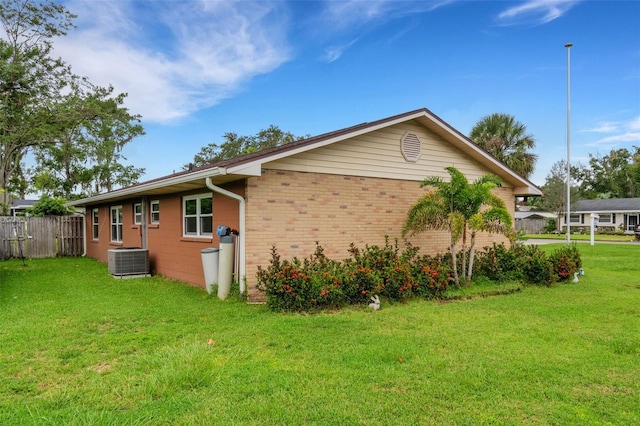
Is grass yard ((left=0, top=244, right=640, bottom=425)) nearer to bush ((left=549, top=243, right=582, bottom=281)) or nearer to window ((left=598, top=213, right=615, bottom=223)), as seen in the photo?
bush ((left=549, top=243, right=582, bottom=281))

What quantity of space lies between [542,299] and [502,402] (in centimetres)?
587

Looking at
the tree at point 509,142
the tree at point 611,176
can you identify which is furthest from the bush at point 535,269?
the tree at point 611,176

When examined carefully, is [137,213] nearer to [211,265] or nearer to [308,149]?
[211,265]

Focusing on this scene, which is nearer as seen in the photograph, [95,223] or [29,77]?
[29,77]

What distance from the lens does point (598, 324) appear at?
6.66 meters

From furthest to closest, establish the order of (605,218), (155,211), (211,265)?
(605,218)
(155,211)
(211,265)

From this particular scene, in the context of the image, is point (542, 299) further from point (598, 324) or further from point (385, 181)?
point (385, 181)

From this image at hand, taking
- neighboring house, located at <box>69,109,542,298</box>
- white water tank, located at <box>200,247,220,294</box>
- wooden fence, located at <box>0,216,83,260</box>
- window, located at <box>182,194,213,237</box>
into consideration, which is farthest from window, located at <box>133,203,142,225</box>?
wooden fence, located at <box>0,216,83,260</box>

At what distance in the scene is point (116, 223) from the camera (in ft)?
51.7

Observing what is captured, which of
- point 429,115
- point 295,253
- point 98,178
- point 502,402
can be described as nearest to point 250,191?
point 295,253

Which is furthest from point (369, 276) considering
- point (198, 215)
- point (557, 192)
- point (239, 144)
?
point (557, 192)

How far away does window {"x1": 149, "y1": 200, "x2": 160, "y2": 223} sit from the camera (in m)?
12.6

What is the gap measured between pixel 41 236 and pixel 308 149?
16060 millimetres

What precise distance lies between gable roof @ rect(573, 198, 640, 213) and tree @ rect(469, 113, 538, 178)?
72.7 feet
